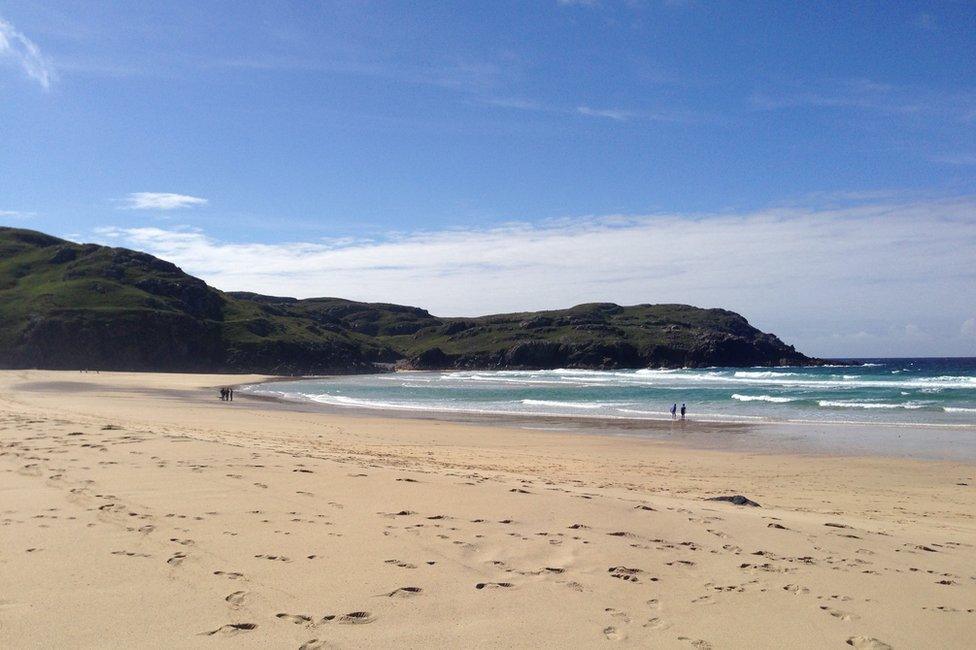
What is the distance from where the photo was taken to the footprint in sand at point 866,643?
466 centimetres

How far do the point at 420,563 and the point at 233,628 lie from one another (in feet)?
5.84

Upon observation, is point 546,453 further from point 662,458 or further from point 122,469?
point 122,469

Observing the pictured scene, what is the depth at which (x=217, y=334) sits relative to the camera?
10969cm

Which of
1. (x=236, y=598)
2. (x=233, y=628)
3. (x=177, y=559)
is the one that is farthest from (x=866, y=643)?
(x=177, y=559)

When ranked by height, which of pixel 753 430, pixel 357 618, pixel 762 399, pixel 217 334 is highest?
pixel 217 334

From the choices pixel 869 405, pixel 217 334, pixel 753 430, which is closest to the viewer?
pixel 753 430

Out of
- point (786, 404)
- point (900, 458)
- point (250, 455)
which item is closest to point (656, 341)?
point (786, 404)

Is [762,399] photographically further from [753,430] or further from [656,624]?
[656,624]

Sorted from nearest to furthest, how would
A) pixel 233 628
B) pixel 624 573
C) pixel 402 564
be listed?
pixel 233 628
pixel 402 564
pixel 624 573

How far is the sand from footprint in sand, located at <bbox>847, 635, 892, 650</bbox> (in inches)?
0.7

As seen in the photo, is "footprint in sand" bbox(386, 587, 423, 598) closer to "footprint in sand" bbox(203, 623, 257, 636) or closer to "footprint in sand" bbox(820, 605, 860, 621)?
"footprint in sand" bbox(203, 623, 257, 636)

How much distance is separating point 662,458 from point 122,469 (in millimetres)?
14772

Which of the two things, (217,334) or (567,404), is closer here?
(567,404)

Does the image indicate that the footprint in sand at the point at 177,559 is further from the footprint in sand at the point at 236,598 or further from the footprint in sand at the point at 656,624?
the footprint in sand at the point at 656,624
